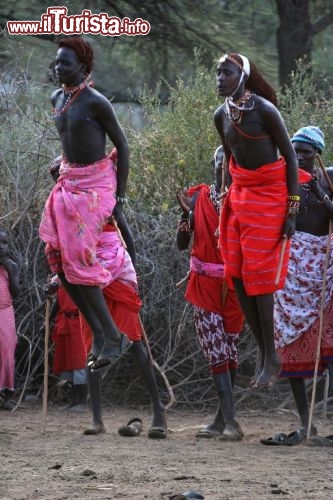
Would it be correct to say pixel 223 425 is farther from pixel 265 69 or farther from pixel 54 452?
pixel 265 69

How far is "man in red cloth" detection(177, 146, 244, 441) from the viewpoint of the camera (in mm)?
7809

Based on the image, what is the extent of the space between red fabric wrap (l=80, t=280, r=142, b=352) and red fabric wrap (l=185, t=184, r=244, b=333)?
42cm

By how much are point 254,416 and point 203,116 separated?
3131 millimetres

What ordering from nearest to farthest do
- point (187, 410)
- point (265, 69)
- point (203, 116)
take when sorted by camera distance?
point (187, 410)
point (203, 116)
point (265, 69)

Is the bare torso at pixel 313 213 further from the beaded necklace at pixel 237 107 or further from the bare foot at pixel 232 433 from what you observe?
the bare foot at pixel 232 433

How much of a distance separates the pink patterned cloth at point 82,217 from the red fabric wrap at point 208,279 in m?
0.99

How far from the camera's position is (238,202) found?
22.2ft

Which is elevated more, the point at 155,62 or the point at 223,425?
the point at 155,62

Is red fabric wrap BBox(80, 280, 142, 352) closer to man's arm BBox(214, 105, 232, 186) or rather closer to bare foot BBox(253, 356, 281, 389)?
→ man's arm BBox(214, 105, 232, 186)

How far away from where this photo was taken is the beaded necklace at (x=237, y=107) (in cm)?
666

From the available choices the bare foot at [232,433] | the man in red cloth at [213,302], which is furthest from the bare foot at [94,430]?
the bare foot at [232,433]

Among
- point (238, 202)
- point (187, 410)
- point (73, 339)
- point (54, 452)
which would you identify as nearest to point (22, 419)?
point (73, 339)

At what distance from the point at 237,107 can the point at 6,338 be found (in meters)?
3.41

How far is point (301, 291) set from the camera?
793 cm
